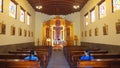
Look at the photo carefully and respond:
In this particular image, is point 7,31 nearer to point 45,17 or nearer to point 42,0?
point 42,0

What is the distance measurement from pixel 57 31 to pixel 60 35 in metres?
0.78

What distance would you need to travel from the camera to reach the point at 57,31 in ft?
77.3

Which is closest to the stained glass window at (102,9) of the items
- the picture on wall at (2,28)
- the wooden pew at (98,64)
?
the picture on wall at (2,28)

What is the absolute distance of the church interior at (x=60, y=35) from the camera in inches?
274

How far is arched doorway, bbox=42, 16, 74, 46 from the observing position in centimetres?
2205

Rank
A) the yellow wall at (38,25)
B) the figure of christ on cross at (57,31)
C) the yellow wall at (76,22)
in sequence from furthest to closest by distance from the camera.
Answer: the figure of christ on cross at (57,31) → the yellow wall at (76,22) → the yellow wall at (38,25)

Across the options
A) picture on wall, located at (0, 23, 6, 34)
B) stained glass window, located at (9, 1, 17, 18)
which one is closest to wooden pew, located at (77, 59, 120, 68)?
picture on wall, located at (0, 23, 6, 34)

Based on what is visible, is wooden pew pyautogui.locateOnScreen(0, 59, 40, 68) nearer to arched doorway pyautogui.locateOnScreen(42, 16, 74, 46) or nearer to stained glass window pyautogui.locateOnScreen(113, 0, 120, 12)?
stained glass window pyautogui.locateOnScreen(113, 0, 120, 12)

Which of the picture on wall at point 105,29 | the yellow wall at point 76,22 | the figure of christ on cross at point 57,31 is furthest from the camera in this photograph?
the figure of christ on cross at point 57,31

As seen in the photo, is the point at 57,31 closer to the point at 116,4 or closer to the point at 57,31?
the point at 57,31

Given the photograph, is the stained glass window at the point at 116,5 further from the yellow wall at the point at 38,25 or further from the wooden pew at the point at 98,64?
the yellow wall at the point at 38,25

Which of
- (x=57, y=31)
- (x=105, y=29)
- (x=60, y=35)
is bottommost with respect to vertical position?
(x=60, y=35)

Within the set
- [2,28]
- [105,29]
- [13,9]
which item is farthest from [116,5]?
[13,9]

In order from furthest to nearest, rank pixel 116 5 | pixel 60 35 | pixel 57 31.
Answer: pixel 60 35 → pixel 57 31 → pixel 116 5
